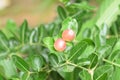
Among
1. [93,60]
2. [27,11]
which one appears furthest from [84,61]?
[27,11]

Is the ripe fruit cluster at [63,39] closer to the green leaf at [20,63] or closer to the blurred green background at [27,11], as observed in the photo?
the green leaf at [20,63]

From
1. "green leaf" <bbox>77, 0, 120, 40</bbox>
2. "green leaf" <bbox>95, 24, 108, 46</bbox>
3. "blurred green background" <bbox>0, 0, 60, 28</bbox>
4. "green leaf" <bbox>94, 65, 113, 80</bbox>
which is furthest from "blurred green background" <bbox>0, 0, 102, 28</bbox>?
"green leaf" <bbox>94, 65, 113, 80</bbox>

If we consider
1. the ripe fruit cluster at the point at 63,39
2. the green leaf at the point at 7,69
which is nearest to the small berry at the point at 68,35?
the ripe fruit cluster at the point at 63,39

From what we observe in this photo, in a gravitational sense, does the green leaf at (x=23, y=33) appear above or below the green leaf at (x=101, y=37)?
above

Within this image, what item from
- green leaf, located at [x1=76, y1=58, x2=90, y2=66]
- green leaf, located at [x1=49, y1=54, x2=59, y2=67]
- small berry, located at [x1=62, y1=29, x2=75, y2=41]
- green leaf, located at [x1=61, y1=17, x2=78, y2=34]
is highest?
green leaf, located at [x1=61, y1=17, x2=78, y2=34]

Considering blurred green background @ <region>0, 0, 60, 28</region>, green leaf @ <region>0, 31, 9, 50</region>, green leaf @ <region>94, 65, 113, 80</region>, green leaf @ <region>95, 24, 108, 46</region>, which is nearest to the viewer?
green leaf @ <region>94, 65, 113, 80</region>

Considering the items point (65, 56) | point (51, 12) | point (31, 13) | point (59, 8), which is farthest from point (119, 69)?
point (31, 13)

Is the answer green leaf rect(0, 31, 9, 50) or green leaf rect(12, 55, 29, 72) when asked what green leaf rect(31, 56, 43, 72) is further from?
green leaf rect(0, 31, 9, 50)
